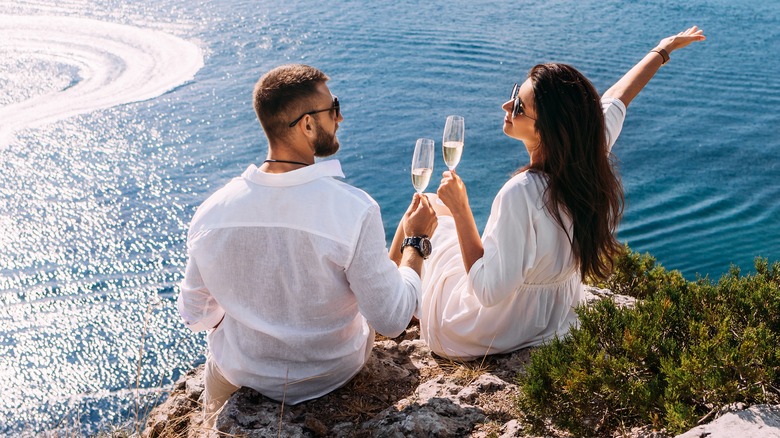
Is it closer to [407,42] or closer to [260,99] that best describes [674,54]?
[407,42]

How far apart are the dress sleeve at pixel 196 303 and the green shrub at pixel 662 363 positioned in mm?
1326

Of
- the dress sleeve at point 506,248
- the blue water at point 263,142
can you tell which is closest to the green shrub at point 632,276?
the dress sleeve at point 506,248

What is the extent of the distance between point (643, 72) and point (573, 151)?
1.20 metres

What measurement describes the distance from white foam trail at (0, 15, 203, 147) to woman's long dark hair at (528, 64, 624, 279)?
11220 millimetres

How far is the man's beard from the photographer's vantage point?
109 inches

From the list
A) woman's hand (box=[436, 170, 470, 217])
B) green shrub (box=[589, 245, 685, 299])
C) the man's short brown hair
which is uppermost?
the man's short brown hair

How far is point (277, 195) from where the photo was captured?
267cm

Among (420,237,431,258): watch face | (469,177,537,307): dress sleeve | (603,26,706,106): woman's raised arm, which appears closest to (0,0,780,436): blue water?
(420,237,431,258): watch face

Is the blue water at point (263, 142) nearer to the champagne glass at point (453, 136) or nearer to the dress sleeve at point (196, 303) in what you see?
the dress sleeve at point (196, 303)

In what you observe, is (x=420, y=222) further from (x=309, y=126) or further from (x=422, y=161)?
(x=309, y=126)

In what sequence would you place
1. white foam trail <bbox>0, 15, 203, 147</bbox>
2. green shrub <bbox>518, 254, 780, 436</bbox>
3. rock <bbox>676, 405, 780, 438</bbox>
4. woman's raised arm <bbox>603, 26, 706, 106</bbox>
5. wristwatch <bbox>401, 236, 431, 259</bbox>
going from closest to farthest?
rock <bbox>676, 405, 780, 438</bbox> → green shrub <bbox>518, 254, 780, 436</bbox> → wristwatch <bbox>401, 236, 431, 259</bbox> → woman's raised arm <bbox>603, 26, 706, 106</bbox> → white foam trail <bbox>0, 15, 203, 147</bbox>

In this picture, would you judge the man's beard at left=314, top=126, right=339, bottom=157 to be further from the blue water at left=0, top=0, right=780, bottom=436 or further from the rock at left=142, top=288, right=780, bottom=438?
the blue water at left=0, top=0, right=780, bottom=436

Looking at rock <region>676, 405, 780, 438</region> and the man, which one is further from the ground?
the man

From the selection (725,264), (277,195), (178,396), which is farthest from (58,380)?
(725,264)
